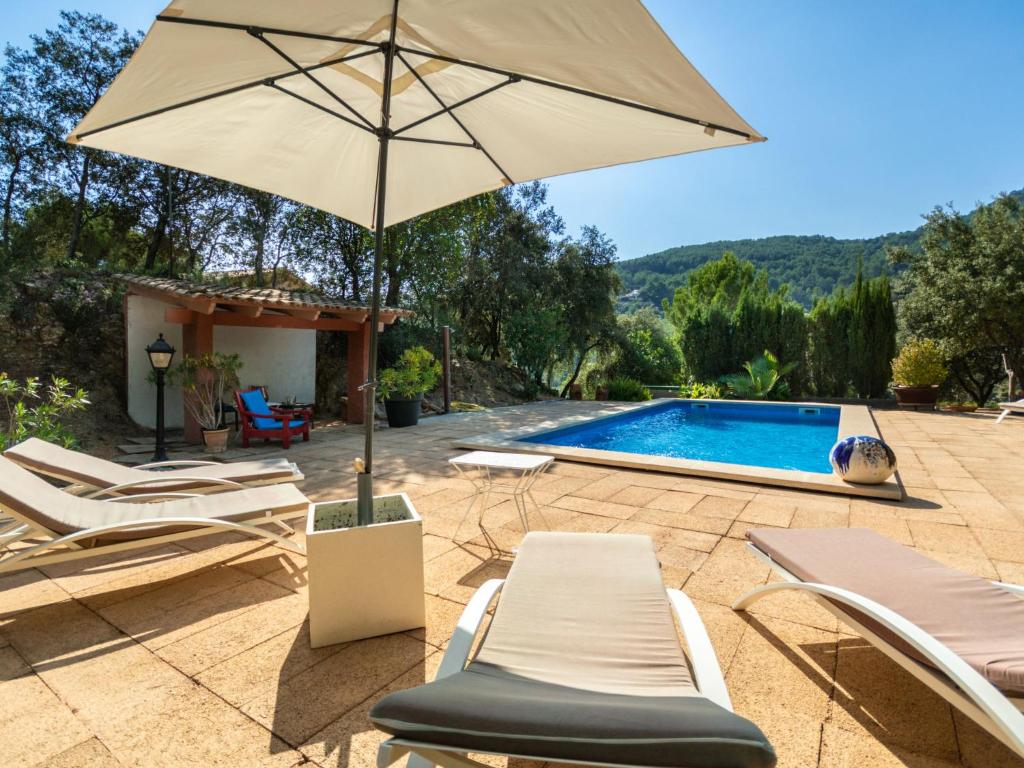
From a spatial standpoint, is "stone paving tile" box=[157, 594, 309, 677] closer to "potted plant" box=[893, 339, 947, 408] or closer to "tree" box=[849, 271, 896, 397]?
"potted plant" box=[893, 339, 947, 408]

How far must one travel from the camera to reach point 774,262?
3481cm

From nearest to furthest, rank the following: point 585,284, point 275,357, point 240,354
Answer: point 240,354 → point 275,357 → point 585,284

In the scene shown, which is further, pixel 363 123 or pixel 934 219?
pixel 934 219

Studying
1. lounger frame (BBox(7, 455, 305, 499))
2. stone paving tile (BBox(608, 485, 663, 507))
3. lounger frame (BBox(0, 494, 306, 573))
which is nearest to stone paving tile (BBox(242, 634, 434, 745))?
lounger frame (BBox(0, 494, 306, 573))

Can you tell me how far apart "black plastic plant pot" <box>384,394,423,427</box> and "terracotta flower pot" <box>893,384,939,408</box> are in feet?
37.5

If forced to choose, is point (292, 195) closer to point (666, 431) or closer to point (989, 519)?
point (989, 519)

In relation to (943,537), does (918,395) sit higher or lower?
higher

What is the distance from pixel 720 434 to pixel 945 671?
356 inches

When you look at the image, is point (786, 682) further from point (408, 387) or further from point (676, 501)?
point (408, 387)

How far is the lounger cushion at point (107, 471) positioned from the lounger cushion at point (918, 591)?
343 centimetres

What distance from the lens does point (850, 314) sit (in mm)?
14688

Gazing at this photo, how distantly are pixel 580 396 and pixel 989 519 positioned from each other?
11448 millimetres

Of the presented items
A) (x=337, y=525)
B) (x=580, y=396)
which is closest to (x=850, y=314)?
(x=580, y=396)

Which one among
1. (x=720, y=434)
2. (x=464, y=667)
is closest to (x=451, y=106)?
(x=464, y=667)
